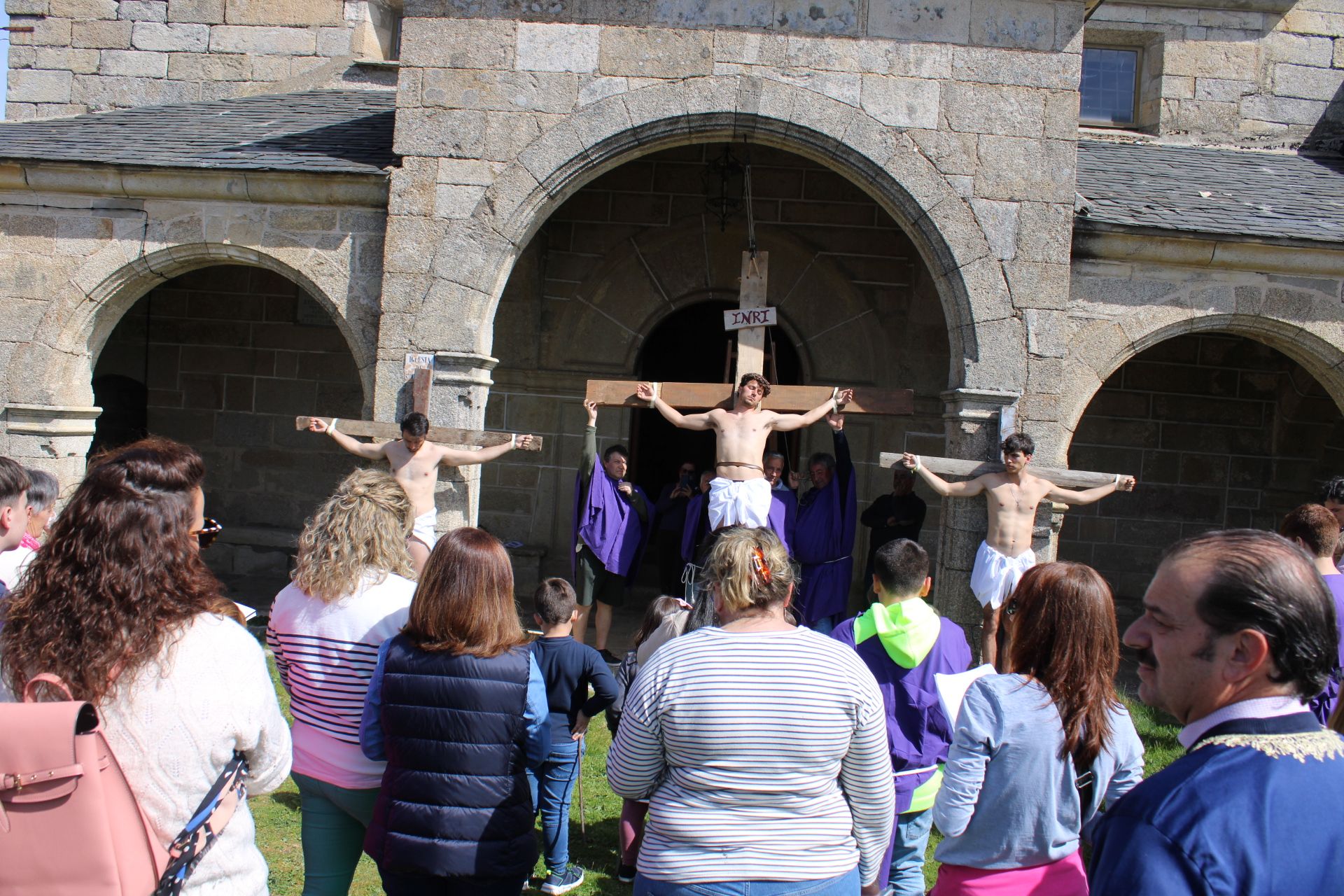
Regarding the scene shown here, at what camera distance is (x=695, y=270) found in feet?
27.3

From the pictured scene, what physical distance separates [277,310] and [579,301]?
2.88m

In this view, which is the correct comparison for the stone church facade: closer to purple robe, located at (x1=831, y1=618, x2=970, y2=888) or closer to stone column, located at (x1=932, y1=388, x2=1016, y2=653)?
stone column, located at (x1=932, y1=388, x2=1016, y2=653)

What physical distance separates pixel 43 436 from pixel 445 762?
5.70 m

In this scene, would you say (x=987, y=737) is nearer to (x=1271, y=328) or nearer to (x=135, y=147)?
(x=1271, y=328)

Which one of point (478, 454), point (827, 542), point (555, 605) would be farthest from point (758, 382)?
point (555, 605)

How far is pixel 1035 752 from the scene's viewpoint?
2.16 meters

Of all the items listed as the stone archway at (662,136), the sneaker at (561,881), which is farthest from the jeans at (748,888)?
the stone archway at (662,136)

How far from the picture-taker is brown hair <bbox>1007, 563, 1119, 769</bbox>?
7.15ft

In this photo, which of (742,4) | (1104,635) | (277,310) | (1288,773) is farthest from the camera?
(277,310)

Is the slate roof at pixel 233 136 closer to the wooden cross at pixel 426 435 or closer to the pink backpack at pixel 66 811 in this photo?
the wooden cross at pixel 426 435

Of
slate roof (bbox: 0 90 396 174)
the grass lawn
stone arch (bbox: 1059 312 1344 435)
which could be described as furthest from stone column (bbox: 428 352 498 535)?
stone arch (bbox: 1059 312 1344 435)

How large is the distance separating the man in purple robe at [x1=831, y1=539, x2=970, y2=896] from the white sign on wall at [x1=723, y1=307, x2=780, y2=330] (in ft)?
11.0

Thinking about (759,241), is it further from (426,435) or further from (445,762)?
(445,762)

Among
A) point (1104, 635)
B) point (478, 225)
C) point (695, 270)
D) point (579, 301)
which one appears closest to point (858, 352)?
point (695, 270)
